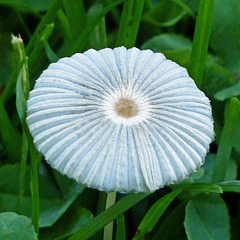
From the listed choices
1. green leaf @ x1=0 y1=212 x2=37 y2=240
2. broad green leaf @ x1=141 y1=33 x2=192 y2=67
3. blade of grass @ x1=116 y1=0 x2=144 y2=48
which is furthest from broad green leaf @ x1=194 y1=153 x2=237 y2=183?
green leaf @ x1=0 y1=212 x2=37 y2=240

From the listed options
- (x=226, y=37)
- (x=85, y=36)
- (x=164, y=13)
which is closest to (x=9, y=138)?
(x=85, y=36)

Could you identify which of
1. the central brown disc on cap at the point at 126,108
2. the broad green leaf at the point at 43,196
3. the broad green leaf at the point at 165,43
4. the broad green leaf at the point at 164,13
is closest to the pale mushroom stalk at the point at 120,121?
the central brown disc on cap at the point at 126,108

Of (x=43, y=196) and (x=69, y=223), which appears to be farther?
(x=43, y=196)

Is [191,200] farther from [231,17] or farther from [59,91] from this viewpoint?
[231,17]

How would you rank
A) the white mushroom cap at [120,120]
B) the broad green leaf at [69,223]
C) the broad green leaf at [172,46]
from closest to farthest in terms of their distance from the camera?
the white mushroom cap at [120,120] < the broad green leaf at [69,223] < the broad green leaf at [172,46]

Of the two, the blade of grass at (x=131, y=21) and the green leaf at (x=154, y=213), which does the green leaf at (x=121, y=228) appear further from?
the blade of grass at (x=131, y=21)

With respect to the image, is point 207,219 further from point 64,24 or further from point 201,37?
point 64,24
